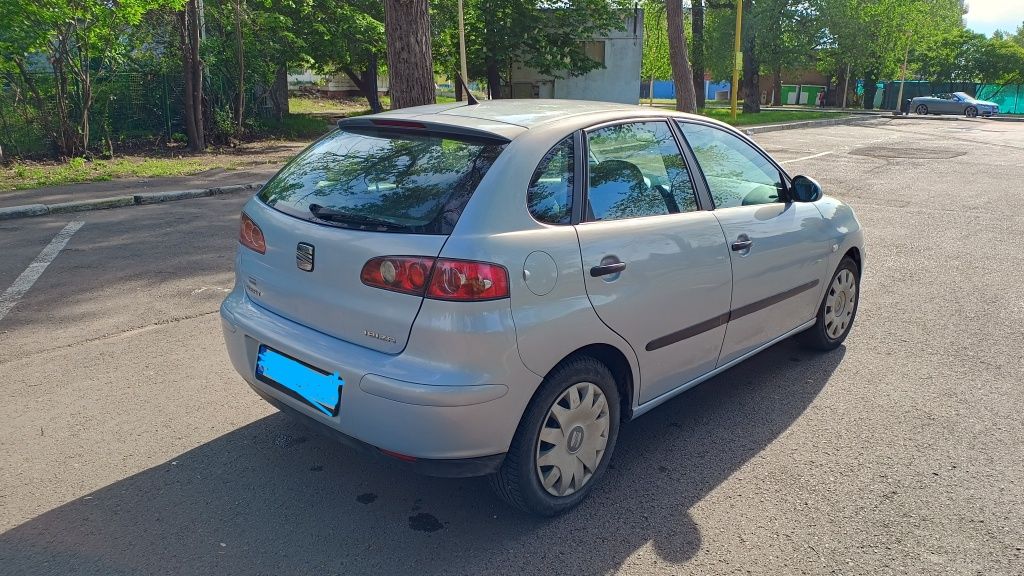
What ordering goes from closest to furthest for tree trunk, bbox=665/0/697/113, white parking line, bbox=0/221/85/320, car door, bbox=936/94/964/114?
white parking line, bbox=0/221/85/320, tree trunk, bbox=665/0/697/113, car door, bbox=936/94/964/114

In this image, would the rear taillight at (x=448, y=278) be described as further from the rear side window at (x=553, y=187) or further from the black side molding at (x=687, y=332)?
the black side molding at (x=687, y=332)

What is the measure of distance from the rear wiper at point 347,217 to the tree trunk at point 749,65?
3474 cm

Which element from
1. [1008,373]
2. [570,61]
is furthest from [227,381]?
[570,61]

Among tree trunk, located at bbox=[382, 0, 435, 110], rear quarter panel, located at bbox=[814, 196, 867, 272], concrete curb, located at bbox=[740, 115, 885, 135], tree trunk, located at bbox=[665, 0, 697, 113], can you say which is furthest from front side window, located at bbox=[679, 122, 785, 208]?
concrete curb, located at bbox=[740, 115, 885, 135]

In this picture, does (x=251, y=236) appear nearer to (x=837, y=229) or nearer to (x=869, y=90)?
(x=837, y=229)

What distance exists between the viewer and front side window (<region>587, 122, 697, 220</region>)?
3.23m

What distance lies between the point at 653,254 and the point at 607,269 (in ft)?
1.09

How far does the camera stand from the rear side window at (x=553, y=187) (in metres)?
2.93

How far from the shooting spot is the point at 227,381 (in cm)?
440

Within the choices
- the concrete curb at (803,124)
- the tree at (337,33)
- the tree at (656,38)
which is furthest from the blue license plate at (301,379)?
the concrete curb at (803,124)

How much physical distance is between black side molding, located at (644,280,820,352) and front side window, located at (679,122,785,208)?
0.53 metres

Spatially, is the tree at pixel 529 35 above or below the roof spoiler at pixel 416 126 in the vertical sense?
above

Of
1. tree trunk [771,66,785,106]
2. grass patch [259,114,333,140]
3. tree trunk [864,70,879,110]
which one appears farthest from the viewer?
tree trunk [771,66,785,106]

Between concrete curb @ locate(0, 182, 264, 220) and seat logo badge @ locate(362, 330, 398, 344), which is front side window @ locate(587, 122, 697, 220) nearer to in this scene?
seat logo badge @ locate(362, 330, 398, 344)
